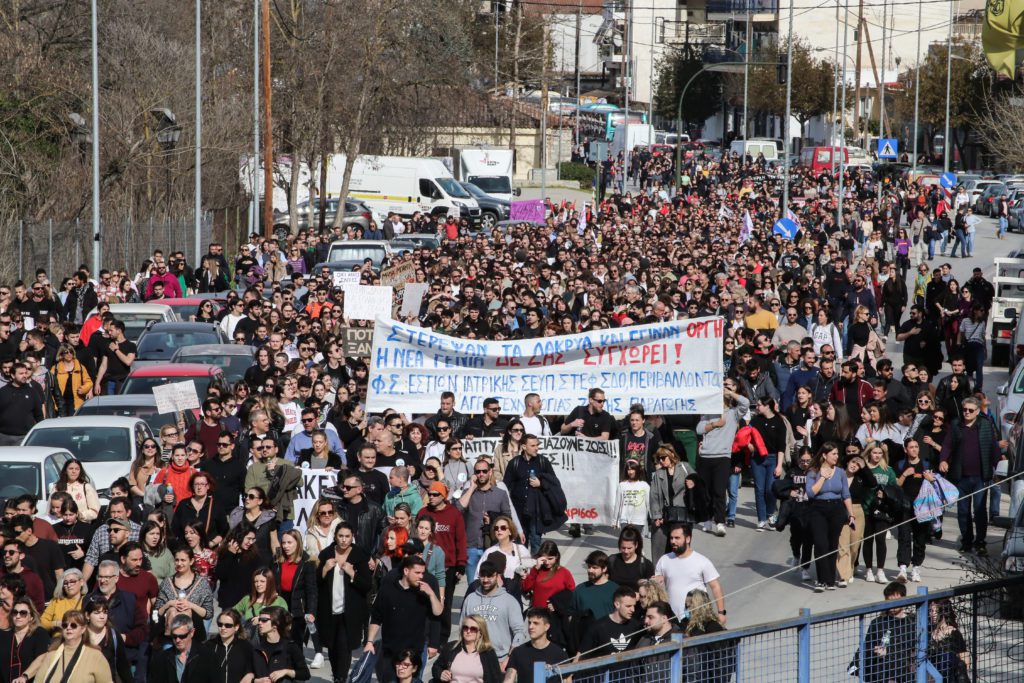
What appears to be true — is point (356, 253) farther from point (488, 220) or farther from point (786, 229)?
point (488, 220)

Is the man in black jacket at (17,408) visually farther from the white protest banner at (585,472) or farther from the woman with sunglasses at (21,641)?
the woman with sunglasses at (21,641)

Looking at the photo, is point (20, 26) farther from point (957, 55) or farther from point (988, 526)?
point (957, 55)

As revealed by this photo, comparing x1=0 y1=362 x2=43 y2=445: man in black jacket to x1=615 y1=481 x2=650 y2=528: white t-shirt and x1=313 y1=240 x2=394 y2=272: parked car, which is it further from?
Result: x1=313 y1=240 x2=394 y2=272: parked car

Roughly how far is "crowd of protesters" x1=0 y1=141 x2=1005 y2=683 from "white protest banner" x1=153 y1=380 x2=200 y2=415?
0.40 m

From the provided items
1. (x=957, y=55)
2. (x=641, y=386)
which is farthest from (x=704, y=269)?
(x=957, y=55)

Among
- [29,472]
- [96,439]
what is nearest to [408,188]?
[96,439]

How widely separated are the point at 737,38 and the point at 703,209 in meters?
79.4

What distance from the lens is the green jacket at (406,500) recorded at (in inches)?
510

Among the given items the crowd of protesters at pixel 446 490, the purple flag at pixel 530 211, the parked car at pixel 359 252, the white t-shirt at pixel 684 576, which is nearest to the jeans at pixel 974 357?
the crowd of protesters at pixel 446 490

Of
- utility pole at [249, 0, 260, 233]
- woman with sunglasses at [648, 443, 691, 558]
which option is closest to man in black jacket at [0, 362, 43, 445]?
woman with sunglasses at [648, 443, 691, 558]

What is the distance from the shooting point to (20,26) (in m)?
40.9

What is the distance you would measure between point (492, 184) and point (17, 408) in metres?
46.4

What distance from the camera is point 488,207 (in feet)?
191

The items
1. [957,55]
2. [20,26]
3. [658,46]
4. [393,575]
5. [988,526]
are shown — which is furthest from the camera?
[658,46]
